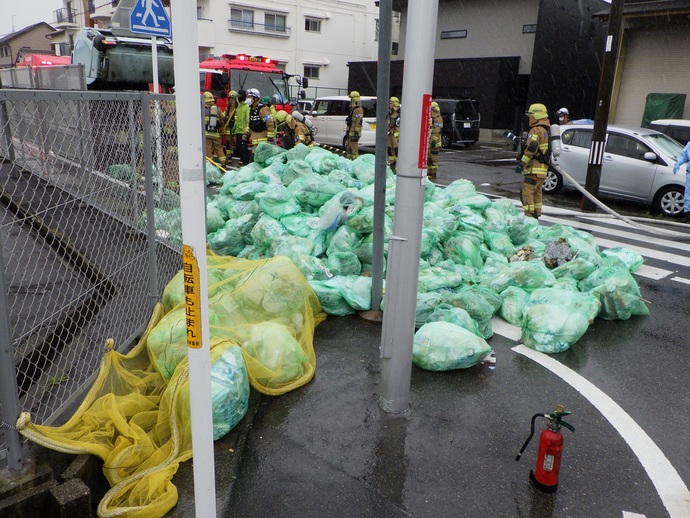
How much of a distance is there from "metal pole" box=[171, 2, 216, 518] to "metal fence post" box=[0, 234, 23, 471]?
89 cm

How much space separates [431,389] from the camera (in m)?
3.78

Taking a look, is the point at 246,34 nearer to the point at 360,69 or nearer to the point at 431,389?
the point at 360,69

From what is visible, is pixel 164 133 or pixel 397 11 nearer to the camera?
pixel 164 133

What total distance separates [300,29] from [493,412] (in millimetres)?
36566

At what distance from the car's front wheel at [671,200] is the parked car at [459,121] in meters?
11.1

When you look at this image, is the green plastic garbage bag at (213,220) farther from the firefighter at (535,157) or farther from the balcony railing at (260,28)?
the balcony railing at (260,28)

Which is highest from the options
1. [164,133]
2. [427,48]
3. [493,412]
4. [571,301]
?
[427,48]

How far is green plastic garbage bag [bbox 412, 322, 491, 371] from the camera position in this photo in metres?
3.95

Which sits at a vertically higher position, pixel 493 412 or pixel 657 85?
pixel 657 85

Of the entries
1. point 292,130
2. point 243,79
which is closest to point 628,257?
point 292,130

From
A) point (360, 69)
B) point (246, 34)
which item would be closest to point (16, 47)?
point (246, 34)

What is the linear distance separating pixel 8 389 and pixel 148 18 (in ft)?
19.3

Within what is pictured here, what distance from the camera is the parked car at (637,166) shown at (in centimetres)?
1002

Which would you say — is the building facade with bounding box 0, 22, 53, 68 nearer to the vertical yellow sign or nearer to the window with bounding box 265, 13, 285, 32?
the window with bounding box 265, 13, 285, 32
